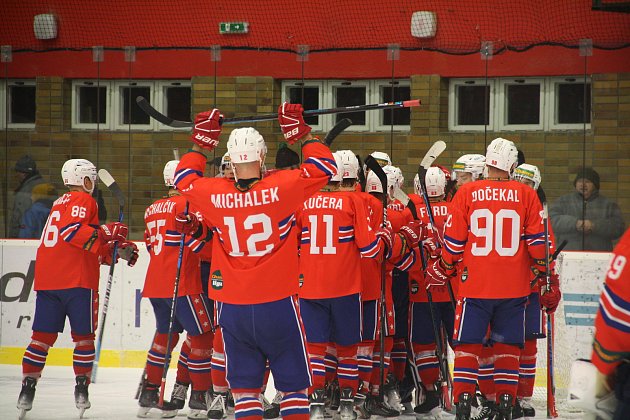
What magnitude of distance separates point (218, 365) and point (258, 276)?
1733 millimetres

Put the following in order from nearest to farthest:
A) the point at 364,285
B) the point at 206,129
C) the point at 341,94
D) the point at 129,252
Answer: the point at 206,129 → the point at 364,285 → the point at 129,252 → the point at 341,94

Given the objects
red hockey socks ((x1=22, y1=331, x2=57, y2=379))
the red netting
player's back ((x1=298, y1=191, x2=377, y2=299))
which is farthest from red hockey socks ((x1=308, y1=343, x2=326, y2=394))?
the red netting

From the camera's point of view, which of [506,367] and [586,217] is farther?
[586,217]

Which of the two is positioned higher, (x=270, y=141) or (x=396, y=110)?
(x=396, y=110)

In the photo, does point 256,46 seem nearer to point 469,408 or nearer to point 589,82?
point 589,82

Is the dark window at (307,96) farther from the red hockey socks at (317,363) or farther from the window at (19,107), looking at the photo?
the red hockey socks at (317,363)

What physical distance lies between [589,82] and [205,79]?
2928 mm

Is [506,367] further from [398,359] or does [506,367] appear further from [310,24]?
[310,24]

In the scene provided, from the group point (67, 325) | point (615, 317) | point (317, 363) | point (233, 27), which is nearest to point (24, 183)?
point (67, 325)

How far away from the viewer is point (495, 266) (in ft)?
16.4

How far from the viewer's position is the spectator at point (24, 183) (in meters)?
8.23

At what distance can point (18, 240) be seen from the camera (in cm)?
800

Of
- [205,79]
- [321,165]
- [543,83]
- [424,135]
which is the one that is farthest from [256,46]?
[321,165]

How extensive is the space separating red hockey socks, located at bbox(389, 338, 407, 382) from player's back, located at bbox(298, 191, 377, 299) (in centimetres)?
87
